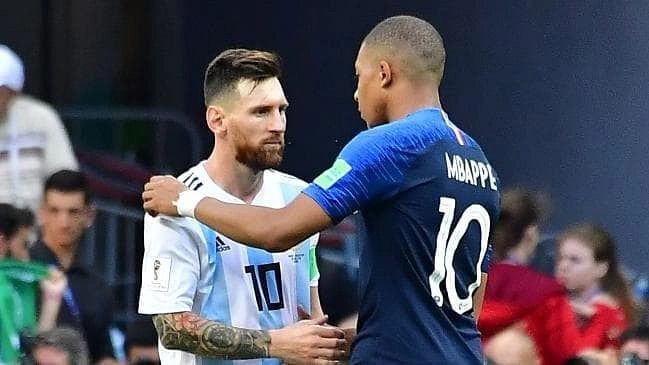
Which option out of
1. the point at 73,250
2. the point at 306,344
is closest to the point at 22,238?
the point at 73,250

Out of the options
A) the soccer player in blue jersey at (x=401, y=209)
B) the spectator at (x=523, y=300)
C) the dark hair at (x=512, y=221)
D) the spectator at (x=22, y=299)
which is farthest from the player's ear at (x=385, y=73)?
the spectator at (x=22, y=299)

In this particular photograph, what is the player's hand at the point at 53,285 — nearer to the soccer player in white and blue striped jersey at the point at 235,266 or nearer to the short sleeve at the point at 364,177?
the soccer player in white and blue striped jersey at the point at 235,266

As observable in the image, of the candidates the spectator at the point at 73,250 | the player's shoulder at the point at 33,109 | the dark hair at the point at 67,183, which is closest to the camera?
the spectator at the point at 73,250

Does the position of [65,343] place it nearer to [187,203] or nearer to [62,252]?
[62,252]

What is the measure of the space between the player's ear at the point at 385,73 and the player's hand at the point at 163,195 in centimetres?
59

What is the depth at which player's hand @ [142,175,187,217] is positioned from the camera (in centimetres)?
416

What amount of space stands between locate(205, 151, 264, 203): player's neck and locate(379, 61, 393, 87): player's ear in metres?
0.47

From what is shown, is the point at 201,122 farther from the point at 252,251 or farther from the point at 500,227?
the point at 252,251

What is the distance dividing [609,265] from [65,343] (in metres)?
2.44

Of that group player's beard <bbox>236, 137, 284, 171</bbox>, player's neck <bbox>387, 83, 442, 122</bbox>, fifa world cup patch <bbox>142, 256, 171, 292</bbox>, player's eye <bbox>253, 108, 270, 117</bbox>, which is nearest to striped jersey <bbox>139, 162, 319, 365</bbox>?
fifa world cup patch <bbox>142, 256, 171, 292</bbox>

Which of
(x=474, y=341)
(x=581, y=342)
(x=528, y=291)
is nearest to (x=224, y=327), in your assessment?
(x=474, y=341)

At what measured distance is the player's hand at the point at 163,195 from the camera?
13.7 feet

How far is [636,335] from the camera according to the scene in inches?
258

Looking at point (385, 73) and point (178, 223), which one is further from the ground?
point (385, 73)
